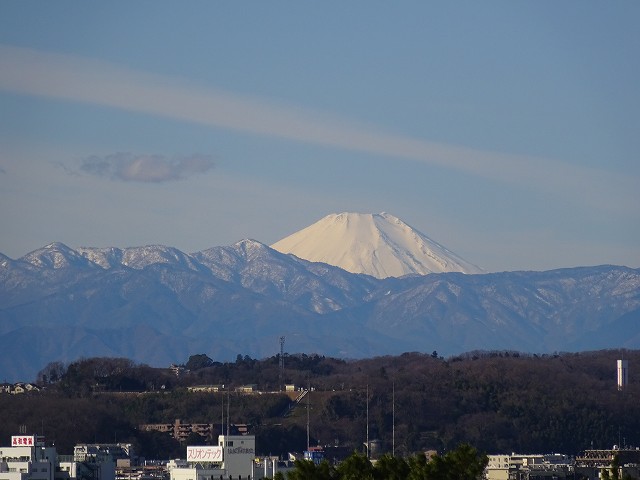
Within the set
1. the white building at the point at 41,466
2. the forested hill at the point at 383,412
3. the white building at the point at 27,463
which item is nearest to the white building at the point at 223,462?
the white building at the point at 41,466

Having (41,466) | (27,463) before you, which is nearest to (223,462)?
(41,466)

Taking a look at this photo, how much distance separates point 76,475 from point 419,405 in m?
86.1

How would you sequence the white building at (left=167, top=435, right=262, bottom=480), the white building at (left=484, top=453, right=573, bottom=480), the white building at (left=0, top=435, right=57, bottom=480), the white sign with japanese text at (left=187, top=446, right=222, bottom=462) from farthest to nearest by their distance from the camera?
the white building at (left=484, top=453, right=573, bottom=480) → the white sign with japanese text at (left=187, top=446, right=222, bottom=462) → the white building at (left=167, top=435, right=262, bottom=480) → the white building at (left=0, top=435, right=57, bottom=480)

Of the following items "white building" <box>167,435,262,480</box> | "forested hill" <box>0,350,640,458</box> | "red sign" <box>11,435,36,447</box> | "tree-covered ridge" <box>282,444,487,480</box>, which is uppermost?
"forested hill" <box>0,350,640,458</box>

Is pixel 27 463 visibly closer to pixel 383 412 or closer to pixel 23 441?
pixel 23 441

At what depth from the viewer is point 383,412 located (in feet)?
594

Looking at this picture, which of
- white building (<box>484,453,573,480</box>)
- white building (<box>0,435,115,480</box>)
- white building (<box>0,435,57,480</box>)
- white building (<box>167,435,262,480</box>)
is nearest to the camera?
white building (<box>0,435,57,480</box>)

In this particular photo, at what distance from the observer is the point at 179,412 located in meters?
183

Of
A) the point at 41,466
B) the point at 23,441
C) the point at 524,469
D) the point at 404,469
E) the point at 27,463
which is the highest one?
the point at 23,441

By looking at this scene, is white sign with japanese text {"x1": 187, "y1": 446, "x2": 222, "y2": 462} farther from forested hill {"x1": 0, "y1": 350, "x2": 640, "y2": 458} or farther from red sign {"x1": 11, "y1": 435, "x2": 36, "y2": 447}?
forested hill {"x1": 0, "y1": 350, "x2": 640, "y2": 458}

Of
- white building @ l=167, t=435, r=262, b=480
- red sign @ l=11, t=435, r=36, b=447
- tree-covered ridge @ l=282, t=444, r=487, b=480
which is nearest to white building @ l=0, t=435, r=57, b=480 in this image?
red sign @ l=11, t=435, r=36, b=447

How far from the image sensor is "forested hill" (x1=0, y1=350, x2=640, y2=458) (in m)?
165

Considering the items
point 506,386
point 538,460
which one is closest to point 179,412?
point 506,386

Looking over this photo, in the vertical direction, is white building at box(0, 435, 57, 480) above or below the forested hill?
below
